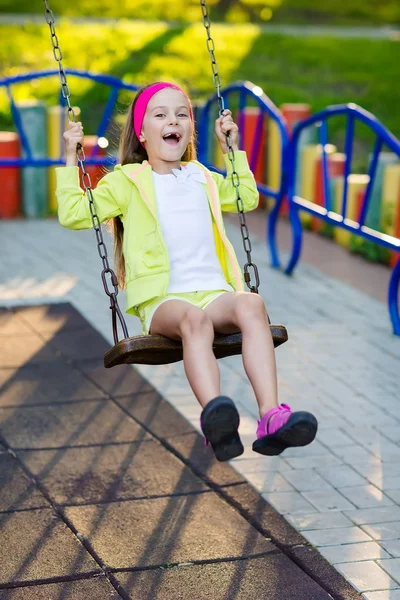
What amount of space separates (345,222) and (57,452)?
9.96ft

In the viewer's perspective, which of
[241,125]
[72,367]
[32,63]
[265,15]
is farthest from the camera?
[265,15]

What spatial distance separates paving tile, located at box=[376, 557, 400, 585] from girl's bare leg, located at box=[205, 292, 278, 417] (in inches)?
28.7

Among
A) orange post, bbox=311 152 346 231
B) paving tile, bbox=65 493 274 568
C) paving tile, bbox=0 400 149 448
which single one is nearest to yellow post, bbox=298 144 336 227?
orange post, bbox=311 152 346 231

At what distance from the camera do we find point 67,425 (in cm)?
518

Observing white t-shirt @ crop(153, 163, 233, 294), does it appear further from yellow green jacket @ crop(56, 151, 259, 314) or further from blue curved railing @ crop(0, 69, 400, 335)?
blue curved railing @ crop(0, 69, 400, 335)

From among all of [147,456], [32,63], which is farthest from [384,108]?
[147,456]

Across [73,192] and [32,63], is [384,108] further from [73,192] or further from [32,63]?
[73,192]

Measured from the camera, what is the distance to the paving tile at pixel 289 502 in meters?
4.26

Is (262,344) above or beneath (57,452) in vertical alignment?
above

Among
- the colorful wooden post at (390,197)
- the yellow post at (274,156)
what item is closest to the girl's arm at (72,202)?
the colorful wooden post at (390,197)

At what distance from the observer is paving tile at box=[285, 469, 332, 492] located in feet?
14.7

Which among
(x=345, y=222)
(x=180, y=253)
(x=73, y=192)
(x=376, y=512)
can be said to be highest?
(x=73, y=192)

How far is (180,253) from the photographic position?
4.10 metres

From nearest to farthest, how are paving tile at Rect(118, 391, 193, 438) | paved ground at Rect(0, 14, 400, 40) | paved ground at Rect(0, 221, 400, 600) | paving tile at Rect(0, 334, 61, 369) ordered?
paved ground at Rect(0, 221, 400, 600), paving tile at Rect(118, 391, 193, 438), paving tile at Rect(0, 334, 61, 369), paved ground at Rect(0, 14, 400, 40)
